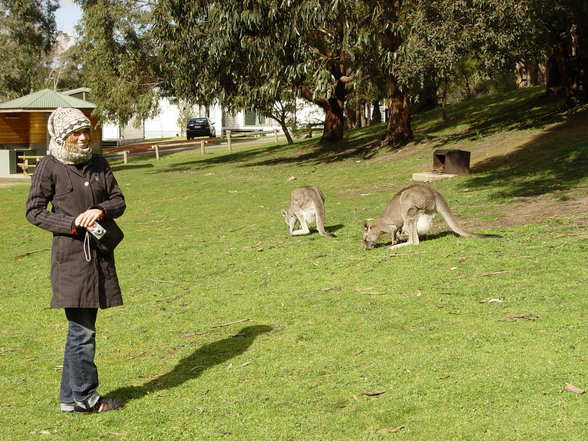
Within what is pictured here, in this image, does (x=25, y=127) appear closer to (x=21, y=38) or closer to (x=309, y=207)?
(x=21, y=38)

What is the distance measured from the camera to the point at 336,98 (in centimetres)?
4169

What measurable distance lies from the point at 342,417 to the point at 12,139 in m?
40.6

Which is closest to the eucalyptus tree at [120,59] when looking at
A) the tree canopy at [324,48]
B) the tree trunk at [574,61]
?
the tree canopy at [324,48]

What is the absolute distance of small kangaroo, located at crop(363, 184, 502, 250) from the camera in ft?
41.2

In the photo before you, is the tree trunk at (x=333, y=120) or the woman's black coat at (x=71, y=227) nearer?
the woman's black coat at (x=71, y=227)

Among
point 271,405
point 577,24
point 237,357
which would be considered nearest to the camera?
point 271,405

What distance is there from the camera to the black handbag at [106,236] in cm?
628

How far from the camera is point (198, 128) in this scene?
242 feet

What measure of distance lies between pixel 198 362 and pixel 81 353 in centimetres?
186

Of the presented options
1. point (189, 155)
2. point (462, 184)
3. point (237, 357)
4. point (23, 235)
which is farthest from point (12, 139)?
point (237, 357)

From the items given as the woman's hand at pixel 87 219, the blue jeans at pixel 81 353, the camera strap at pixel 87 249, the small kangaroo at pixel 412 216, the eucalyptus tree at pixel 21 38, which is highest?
the eucalyptus tree at pixel 21 38

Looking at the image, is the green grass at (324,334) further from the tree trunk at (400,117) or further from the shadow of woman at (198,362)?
the tree trunk at (400,117)

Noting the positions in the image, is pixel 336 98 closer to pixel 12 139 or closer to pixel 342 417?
pixel 12 139

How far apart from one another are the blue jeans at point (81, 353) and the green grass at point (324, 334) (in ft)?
0.90
